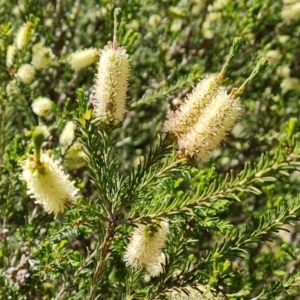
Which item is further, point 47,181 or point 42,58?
point 42,58

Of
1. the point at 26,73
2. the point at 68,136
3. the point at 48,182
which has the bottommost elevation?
the point at 68,136

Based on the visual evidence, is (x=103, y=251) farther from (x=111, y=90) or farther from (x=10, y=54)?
(x=10, y=54)

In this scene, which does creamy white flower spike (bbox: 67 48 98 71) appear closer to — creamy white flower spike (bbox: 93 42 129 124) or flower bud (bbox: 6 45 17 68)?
flower bud (bbox: 6 45 17 68)

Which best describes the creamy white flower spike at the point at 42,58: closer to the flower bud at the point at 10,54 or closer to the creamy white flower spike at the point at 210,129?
the flower bud at the point at 10,54

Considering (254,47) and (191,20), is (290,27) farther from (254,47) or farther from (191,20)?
(191,20)

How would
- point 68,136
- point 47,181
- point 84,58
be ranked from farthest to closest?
point 84,58 → point 68,136 → point 47,181

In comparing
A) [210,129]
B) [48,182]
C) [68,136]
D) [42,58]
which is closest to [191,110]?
[210,129]

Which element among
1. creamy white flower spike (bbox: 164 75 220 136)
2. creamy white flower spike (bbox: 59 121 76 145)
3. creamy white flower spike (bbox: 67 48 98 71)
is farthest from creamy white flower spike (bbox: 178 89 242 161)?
creamy white flower spike (bbox: 67 48 98 71)

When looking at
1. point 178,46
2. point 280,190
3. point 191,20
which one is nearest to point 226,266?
point 280,190
